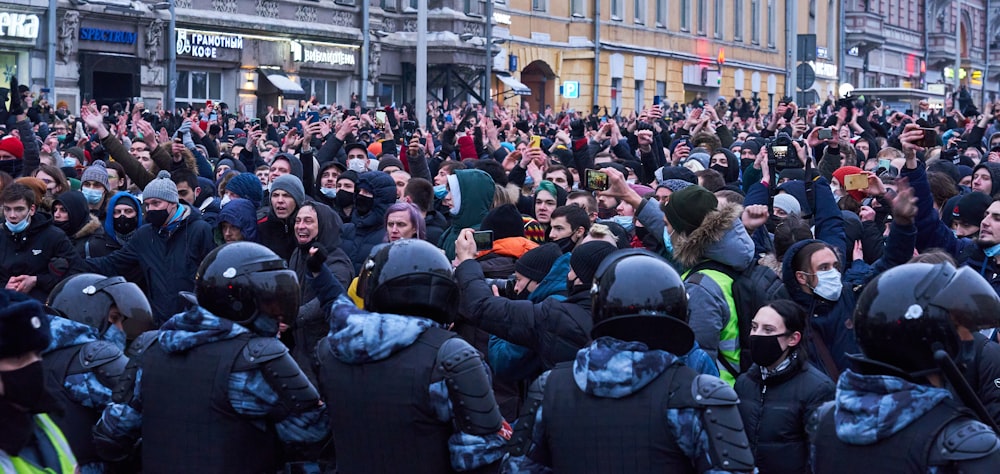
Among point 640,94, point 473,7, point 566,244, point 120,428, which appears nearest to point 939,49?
point 640,94

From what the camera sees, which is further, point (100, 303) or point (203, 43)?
point (203, 43)

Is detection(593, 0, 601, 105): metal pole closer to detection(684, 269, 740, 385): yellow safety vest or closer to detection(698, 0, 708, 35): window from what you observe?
detection(698, 0, 708, 35): window

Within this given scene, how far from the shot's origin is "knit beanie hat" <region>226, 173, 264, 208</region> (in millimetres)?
8742

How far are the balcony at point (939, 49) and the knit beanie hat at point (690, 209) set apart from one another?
72.9 m

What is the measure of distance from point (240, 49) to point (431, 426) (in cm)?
2785

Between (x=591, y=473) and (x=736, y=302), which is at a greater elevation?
(x=736, y=302)

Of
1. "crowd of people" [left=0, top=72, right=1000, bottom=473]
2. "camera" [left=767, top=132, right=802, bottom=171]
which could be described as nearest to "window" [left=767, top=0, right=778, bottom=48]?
"camera" [left=767, top=132, right=802, bottom=171]

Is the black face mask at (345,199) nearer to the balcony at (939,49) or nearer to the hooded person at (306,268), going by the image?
the hooded person at (306,268)

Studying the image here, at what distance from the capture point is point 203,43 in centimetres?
2953

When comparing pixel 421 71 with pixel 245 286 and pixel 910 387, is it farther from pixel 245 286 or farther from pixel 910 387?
pixel 910 387

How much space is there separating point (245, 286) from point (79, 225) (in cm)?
465

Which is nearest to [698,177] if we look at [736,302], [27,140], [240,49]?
[736,302]

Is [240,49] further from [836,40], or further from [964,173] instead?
[836,40]

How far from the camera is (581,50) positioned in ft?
140
